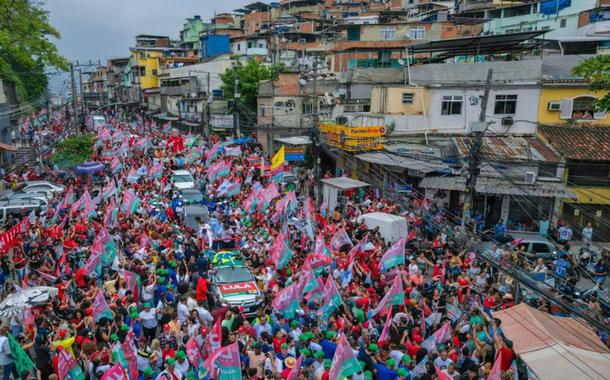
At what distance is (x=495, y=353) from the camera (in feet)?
30.8

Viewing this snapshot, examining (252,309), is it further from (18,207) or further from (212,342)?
(18,207)

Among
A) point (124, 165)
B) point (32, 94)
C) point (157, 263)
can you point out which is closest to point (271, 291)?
point (157, 263)

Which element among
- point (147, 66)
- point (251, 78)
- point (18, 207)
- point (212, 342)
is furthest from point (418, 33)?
point (147, 66)

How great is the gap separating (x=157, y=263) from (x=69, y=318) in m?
2.98

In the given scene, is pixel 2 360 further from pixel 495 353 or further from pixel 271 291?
pixel 495 353

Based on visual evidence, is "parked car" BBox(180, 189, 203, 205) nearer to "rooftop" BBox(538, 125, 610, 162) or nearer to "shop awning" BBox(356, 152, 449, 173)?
"shop awning" BBox(356, 152, 449, 173)

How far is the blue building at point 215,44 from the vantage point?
61.2 m

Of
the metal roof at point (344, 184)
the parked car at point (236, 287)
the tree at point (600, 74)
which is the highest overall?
the tree at point (600, 74)

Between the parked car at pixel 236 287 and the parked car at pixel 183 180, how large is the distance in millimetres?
12007

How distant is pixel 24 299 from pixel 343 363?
298 inches

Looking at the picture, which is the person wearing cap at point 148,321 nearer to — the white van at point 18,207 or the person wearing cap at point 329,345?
the person wearing cap at point 329,345

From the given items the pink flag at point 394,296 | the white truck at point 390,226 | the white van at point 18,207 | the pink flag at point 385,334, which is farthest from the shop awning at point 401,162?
the white van at point 18,207

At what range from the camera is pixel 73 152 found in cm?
2908

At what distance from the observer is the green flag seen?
8.68 metres
